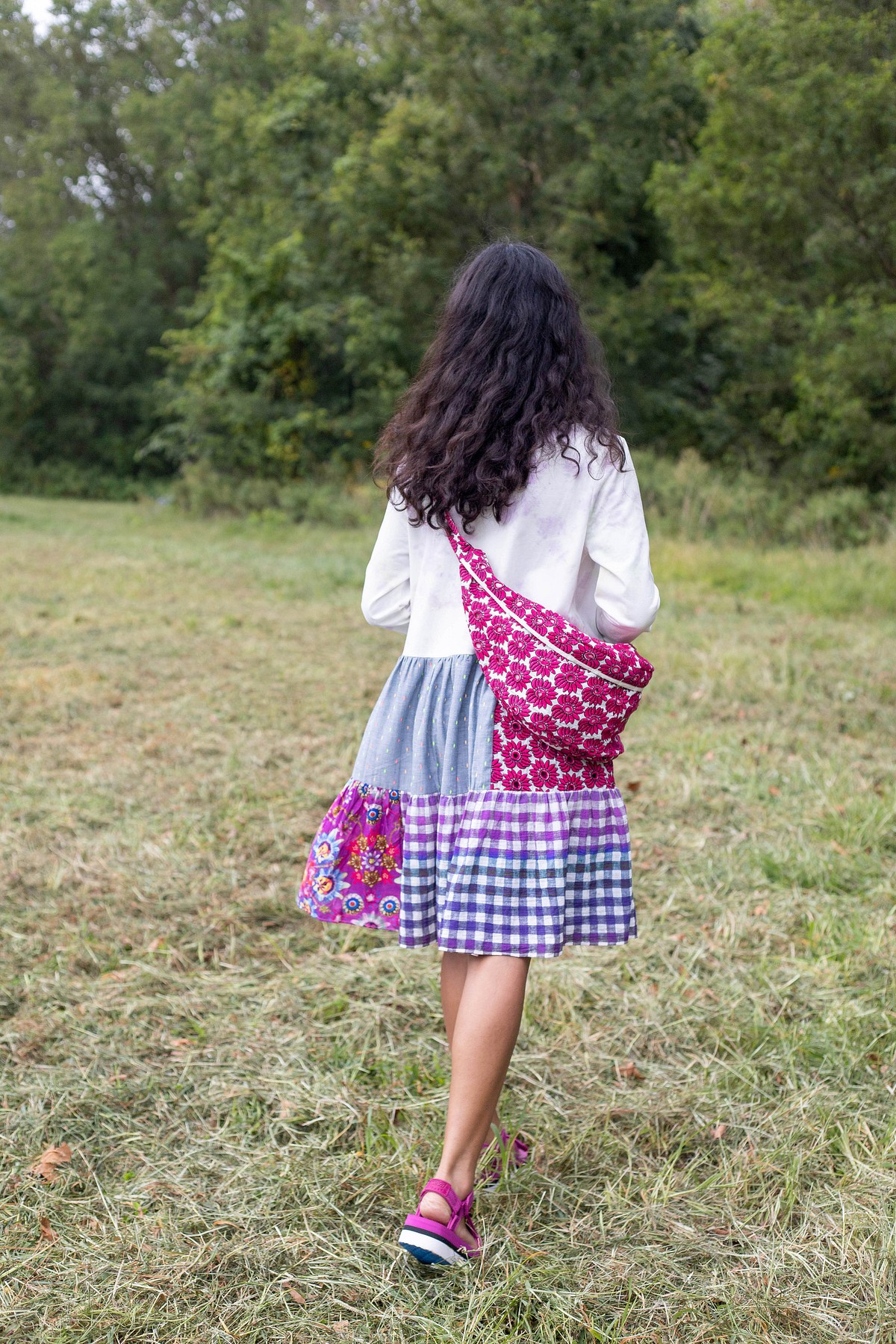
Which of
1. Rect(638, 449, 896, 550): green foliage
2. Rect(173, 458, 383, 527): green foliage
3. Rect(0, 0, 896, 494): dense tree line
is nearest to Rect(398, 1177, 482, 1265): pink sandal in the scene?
Rect(638, 449, 896, 550): green foliage

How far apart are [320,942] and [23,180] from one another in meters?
29.4

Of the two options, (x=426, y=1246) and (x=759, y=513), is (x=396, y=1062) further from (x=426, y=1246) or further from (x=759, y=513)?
(x=759, y=513)

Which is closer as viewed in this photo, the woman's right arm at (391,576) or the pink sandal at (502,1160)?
the woman's right arm at (391,576)

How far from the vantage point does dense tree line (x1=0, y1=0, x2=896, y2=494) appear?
12.7 m

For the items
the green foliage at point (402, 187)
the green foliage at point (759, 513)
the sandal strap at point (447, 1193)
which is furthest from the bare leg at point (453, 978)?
the green foliage at point (402, 187)

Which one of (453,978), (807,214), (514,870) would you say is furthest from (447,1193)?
(807,214)

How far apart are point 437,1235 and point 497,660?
965mm

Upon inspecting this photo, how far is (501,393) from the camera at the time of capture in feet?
6.29

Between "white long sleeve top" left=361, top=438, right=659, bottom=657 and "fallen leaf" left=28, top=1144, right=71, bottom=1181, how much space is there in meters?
1.23

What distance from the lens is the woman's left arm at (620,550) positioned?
6.20 feet

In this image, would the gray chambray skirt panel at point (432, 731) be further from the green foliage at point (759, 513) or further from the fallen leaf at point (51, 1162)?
the green foliage at point (759, 513)

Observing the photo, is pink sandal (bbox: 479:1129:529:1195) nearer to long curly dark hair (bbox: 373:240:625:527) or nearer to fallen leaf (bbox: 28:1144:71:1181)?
fallen leaf (bbox: 28:1144:71:1181)

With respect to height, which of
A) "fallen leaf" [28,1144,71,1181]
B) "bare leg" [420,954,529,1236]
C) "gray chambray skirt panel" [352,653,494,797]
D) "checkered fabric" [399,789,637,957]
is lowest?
"fallen leaf" [28,1144,71,1181]

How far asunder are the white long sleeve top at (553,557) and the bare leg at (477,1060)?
56 centimetres
